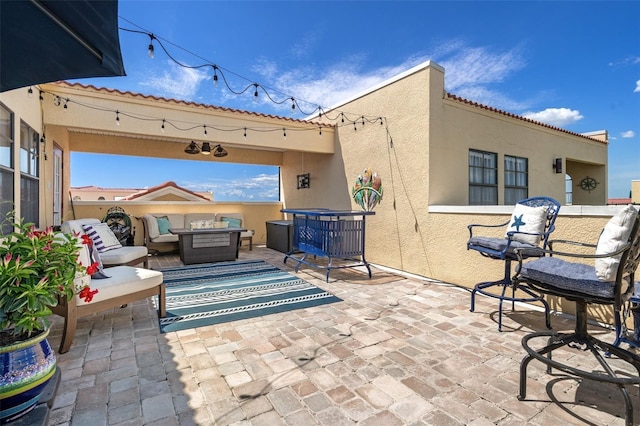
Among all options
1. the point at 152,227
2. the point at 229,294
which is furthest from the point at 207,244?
the point at 229,294

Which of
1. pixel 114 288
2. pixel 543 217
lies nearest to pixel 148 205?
pixel 114 288

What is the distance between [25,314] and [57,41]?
4.88 ft

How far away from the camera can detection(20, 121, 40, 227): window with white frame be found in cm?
409

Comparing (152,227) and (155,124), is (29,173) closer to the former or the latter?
(155,124)

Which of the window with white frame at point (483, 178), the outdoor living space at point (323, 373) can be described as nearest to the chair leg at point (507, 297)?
the outdoor living space at point (323, 373)

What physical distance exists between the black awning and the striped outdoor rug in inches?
96.7

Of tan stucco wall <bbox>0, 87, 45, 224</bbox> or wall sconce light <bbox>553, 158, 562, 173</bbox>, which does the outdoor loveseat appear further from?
wall sconce light <bbox>553, 158, 562, 173</bbox>

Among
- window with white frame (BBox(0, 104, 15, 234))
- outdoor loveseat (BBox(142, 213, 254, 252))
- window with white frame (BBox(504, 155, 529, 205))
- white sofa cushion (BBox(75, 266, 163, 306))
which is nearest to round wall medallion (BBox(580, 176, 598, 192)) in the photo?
window with white frame (BBox(504, 155, 529, 205))

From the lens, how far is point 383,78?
632 cm

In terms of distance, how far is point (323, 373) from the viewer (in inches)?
93.5

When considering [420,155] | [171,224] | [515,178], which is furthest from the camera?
[171,224]

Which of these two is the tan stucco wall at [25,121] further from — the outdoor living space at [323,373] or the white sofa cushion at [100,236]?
the outdoor living space at [323,373]

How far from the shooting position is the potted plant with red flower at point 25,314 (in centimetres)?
151

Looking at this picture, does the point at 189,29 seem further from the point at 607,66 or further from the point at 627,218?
the point at 607,66
